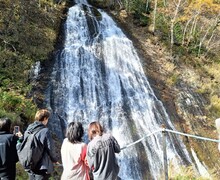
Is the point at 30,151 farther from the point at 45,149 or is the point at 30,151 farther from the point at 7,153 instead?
the point at 7,153

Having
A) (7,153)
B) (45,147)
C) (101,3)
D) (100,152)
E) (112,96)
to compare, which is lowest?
(112,96)

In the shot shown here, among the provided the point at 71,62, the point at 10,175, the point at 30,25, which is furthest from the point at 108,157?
the point at 30,25

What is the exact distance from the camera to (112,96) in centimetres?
1795

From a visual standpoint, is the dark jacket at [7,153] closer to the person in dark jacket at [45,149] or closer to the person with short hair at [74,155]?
the person in dark jacket at [45,149]

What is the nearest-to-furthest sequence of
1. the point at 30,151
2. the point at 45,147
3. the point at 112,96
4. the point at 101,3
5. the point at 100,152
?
the point at 100,152, the point at 30,151, the point at 45,147, the point at 112,96, the point at 101,3

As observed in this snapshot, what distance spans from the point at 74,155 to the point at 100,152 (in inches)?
14.8

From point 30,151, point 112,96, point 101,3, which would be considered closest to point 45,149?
Answer: point 30,151

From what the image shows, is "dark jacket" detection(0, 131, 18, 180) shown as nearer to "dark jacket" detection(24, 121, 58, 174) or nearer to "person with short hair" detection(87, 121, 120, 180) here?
"dark jacket" detection(24, 121, 58, 174)

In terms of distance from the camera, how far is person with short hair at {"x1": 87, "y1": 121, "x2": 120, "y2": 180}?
173 inches

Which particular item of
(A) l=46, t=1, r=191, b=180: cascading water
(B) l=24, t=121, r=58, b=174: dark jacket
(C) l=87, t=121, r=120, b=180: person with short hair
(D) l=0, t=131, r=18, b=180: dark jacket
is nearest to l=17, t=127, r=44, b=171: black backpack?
(B) l=24, t=121, r=58, b=174: dark jacket

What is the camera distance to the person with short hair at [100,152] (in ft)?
14.4

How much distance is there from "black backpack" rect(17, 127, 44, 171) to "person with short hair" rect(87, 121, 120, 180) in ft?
2.49

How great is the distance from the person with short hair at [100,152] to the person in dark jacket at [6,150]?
1.22m

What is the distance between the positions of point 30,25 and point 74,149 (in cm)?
1639
